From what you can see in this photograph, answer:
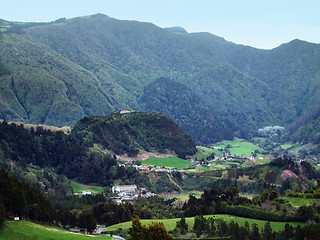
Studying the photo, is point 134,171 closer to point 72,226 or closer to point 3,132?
point 3,132

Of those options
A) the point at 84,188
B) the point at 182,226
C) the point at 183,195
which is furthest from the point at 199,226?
the point at 84,188

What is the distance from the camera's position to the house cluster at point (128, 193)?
120 metres

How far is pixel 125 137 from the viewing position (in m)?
183

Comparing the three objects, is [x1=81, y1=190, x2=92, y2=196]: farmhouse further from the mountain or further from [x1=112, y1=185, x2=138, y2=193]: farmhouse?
[x1=112, y1=185, x2=138, y2=193]: farmhouse

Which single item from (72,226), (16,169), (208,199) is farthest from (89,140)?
(72,226)

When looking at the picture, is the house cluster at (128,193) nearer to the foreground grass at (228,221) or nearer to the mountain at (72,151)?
the mountain at (72,151)

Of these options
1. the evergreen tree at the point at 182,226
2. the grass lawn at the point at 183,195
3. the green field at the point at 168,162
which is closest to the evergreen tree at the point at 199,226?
the evergreen tree at the point at 182,226

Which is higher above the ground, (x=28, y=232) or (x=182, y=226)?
(x=28, y=232)

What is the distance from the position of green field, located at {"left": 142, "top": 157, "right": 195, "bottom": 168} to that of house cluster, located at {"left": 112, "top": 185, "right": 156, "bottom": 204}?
35278mm

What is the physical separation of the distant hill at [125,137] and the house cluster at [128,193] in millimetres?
35219

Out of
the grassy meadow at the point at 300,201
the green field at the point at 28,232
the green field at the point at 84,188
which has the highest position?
the green field at the point at 28,232

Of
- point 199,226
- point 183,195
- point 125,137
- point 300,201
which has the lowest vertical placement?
point 183,195

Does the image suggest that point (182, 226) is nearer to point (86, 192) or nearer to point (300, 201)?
point (300, 201)

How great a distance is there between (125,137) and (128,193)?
58465 millimetres
